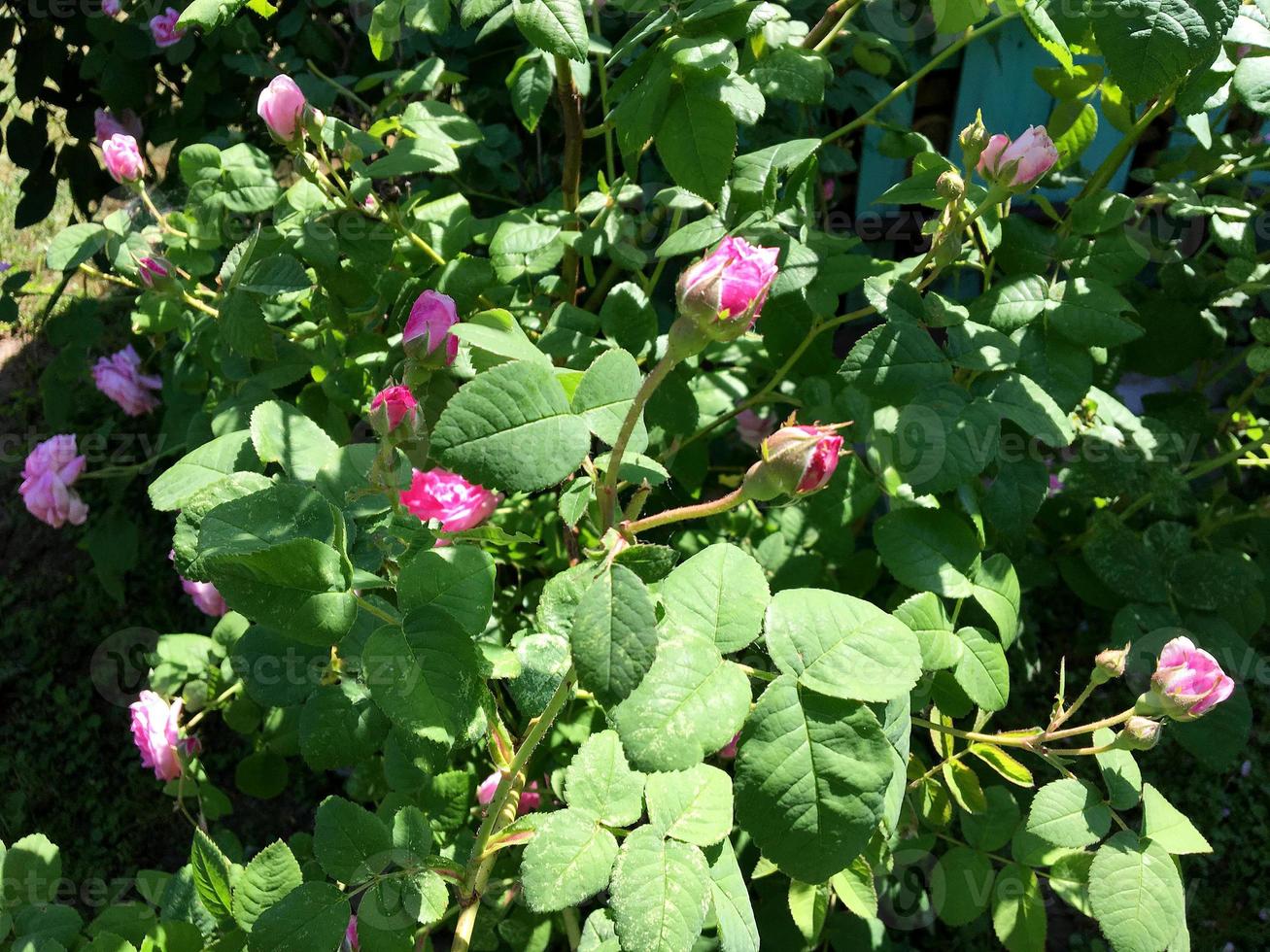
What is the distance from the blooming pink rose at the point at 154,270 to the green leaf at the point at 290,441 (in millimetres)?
445

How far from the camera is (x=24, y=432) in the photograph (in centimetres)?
298

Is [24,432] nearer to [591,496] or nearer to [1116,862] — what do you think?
[591,496]

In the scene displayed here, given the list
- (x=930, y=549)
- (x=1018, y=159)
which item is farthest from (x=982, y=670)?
(x=1018, y=159)

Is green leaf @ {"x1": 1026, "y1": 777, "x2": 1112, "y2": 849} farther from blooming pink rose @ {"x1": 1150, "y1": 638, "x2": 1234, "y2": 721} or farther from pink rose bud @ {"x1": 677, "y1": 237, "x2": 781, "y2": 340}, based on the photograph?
pink rose bud @ {"x1": 677, "y1": 237, "x2": 781, "y2": 340}

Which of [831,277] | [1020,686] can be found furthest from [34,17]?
[1020,686]

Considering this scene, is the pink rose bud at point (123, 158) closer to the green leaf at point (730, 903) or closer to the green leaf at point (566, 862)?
the green leaf at point (566, 862)

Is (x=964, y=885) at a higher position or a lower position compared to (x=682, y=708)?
lower

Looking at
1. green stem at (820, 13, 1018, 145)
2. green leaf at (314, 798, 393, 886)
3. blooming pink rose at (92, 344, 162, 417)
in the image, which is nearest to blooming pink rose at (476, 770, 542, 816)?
green leaf at (314, 798, 393, 886)

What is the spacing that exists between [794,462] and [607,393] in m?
0.18

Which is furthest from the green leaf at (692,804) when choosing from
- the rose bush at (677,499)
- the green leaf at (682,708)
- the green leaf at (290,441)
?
the green leaf at (290,441)

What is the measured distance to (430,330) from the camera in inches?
38.8

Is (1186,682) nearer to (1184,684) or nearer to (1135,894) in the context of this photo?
(1184,684)

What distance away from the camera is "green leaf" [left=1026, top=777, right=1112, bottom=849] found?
3.68 ft

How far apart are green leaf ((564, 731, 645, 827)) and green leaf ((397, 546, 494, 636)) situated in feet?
0.68
